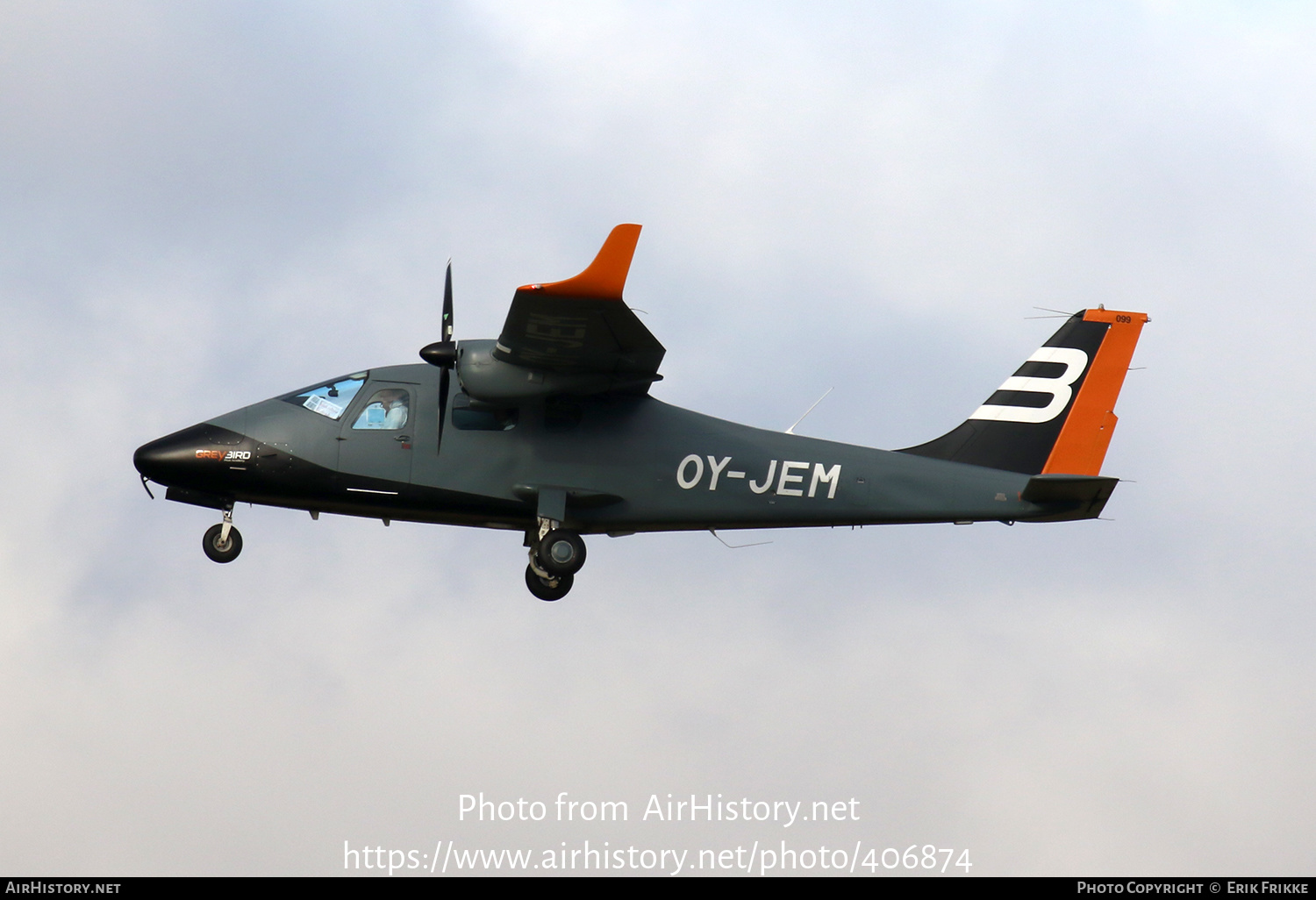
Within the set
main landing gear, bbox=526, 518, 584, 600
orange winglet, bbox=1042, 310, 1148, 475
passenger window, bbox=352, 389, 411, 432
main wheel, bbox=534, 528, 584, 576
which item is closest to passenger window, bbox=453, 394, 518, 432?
passenger window, bbox=352, 389, 411, 432

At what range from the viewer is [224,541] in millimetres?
22750

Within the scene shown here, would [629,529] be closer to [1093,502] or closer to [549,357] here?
[549,357]

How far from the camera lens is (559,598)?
23.8 meters

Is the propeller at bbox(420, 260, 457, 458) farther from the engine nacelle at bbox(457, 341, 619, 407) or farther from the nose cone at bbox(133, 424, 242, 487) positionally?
the nose cone at bbox(133, 424, 242, 487)

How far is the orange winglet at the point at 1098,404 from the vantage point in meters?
23.8

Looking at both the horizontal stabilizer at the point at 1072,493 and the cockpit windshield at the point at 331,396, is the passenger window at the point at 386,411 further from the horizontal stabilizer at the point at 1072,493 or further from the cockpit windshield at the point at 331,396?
the horizontal stabilizer at the point at 1072,493

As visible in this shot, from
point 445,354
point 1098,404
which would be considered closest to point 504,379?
point 445,354

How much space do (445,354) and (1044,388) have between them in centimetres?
994

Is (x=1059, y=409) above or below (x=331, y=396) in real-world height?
above

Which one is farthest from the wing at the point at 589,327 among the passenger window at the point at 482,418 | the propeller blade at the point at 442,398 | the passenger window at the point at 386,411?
the passenger window at the point at 386,411

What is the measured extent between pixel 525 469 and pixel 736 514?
335 cm

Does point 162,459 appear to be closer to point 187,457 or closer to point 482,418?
point 187,457

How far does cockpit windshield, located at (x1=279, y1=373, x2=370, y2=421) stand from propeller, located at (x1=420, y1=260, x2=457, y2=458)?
54.1 inches

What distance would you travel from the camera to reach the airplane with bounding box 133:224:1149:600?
22266mm
